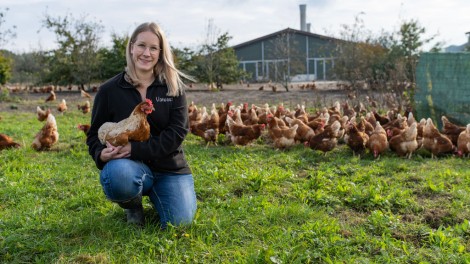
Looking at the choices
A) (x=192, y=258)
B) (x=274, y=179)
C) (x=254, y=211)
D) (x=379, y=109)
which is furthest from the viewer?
(x=379, y=109)

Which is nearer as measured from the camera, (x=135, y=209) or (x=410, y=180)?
(x=135, y=209)

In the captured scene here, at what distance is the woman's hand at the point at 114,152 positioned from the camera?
327 cm

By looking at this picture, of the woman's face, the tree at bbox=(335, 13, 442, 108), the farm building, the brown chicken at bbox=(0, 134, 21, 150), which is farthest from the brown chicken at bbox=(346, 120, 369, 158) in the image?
the farm building

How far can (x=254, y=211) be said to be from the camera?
3734 mm

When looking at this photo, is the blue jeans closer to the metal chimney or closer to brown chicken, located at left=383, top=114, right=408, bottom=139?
brown chicken, located at left=383, top=114, right=408, bottom=139

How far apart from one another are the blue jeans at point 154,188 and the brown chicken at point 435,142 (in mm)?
4273

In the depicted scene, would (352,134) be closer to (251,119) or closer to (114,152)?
(251,119)

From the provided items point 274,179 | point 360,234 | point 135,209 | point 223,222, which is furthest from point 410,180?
point 135,209

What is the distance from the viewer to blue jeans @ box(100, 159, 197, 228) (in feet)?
10.2

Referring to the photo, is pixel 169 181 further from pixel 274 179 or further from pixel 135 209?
pixel 274 179

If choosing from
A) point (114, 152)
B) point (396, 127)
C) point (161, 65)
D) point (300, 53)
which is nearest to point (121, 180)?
point (114, 152)

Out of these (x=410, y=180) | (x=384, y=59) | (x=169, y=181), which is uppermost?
(x=384, y=59)

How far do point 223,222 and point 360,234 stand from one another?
111 cm

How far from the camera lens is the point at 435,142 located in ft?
20.5
